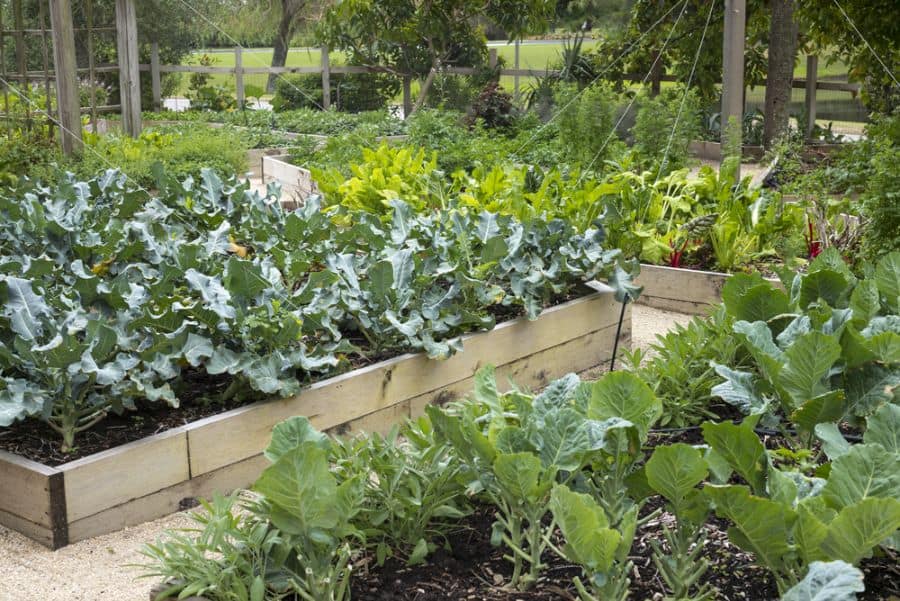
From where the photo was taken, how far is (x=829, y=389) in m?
3.16

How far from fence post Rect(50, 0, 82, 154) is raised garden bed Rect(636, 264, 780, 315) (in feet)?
18.2

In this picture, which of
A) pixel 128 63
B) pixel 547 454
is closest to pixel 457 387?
pixel 547 454

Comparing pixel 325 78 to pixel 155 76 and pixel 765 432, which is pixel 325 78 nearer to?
pixel 155 76

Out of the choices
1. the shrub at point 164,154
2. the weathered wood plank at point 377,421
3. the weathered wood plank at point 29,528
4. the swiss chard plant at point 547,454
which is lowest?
the weathered wood plank at point 29,528

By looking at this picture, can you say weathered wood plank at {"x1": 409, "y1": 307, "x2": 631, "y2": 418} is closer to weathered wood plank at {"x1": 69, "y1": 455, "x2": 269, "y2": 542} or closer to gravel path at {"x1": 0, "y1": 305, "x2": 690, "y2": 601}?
weathered wood plank at {"x1": 69, "y1": 455, "x2": 269, "y2": 542}

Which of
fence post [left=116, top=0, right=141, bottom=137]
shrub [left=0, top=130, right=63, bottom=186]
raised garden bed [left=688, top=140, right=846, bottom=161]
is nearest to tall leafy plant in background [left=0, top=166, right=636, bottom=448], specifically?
shrub [left=0, top=130, right=63, bottom=186]

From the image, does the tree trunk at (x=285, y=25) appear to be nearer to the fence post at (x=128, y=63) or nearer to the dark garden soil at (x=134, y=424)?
the fence post at (x=128, y=63)

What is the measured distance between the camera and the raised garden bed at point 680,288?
5809 mm

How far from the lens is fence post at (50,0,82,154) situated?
916 cm

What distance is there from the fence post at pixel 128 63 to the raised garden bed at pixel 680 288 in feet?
25.3

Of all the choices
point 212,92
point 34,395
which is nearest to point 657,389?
point 34,395

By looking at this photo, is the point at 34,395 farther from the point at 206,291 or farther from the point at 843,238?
the point at 843,238

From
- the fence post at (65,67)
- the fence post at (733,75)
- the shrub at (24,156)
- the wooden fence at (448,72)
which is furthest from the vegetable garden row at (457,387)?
the wooden fence at (448,72)

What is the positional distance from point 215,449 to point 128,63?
9159 millimetres
